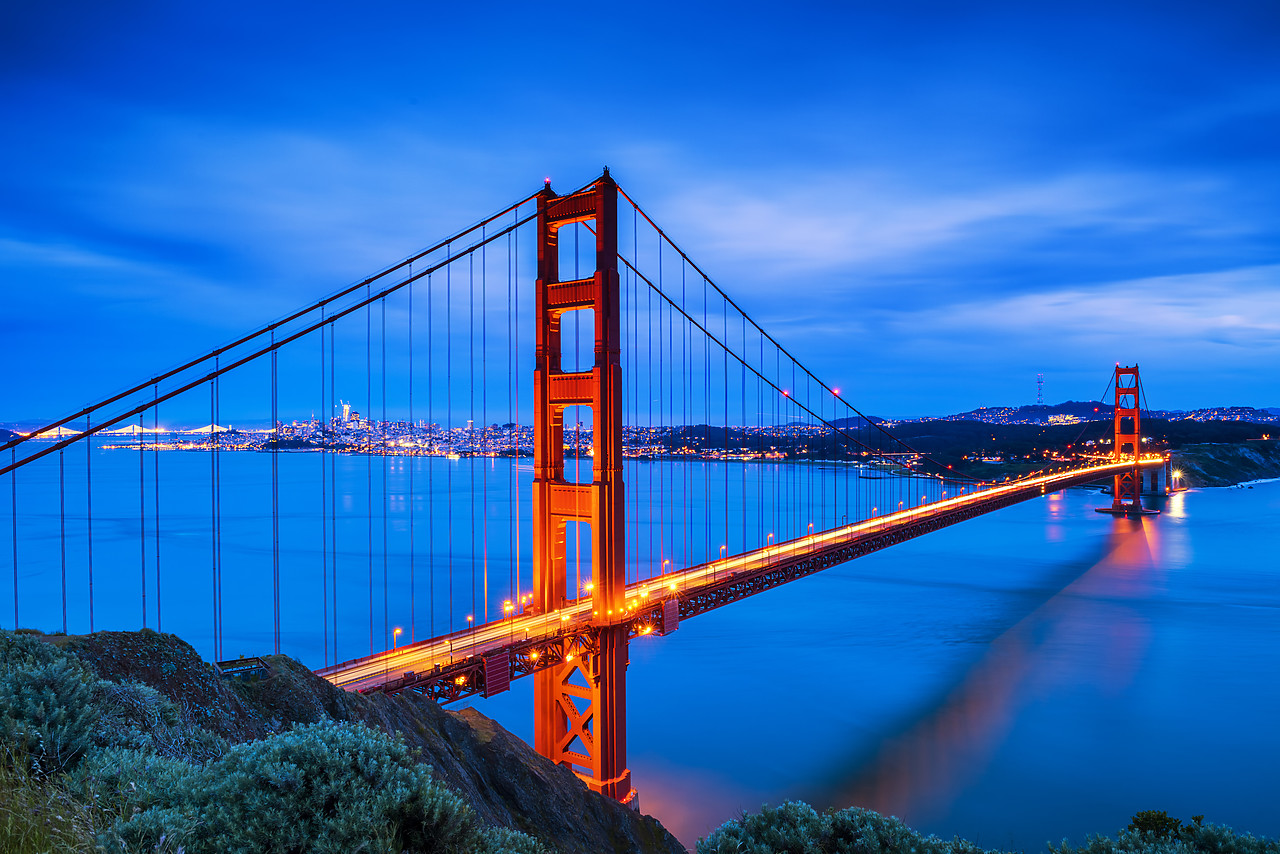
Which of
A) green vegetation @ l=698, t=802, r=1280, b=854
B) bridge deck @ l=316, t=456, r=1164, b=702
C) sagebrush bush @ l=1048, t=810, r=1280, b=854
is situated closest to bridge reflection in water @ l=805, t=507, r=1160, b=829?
bridge deck @ l=316, t=456, r=1164, b=702

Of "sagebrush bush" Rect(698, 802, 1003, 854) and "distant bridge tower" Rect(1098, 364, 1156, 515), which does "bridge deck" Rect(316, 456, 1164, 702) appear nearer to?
"sagebrush bush" Rect(698, 802, 1003, 854)

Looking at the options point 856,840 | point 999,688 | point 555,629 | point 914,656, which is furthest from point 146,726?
point 914,656

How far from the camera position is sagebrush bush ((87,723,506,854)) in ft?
12.2

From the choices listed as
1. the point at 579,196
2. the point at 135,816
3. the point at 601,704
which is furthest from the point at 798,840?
the point at 579,196

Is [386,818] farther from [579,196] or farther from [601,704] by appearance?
[579,196]

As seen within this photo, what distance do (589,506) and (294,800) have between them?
39.0 feet

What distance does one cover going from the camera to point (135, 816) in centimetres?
349

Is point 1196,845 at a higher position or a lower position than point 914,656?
higher

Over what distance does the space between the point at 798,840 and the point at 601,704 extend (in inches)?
369

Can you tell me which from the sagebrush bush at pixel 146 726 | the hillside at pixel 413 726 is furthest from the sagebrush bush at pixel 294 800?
the hillside at pixel 413 726

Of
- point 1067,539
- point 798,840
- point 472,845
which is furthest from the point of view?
point 1067,539

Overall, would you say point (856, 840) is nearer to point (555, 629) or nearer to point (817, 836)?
point (817, 836)

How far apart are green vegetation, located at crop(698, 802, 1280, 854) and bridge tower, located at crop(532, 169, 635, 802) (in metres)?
8.02

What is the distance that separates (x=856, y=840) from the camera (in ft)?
20.5
